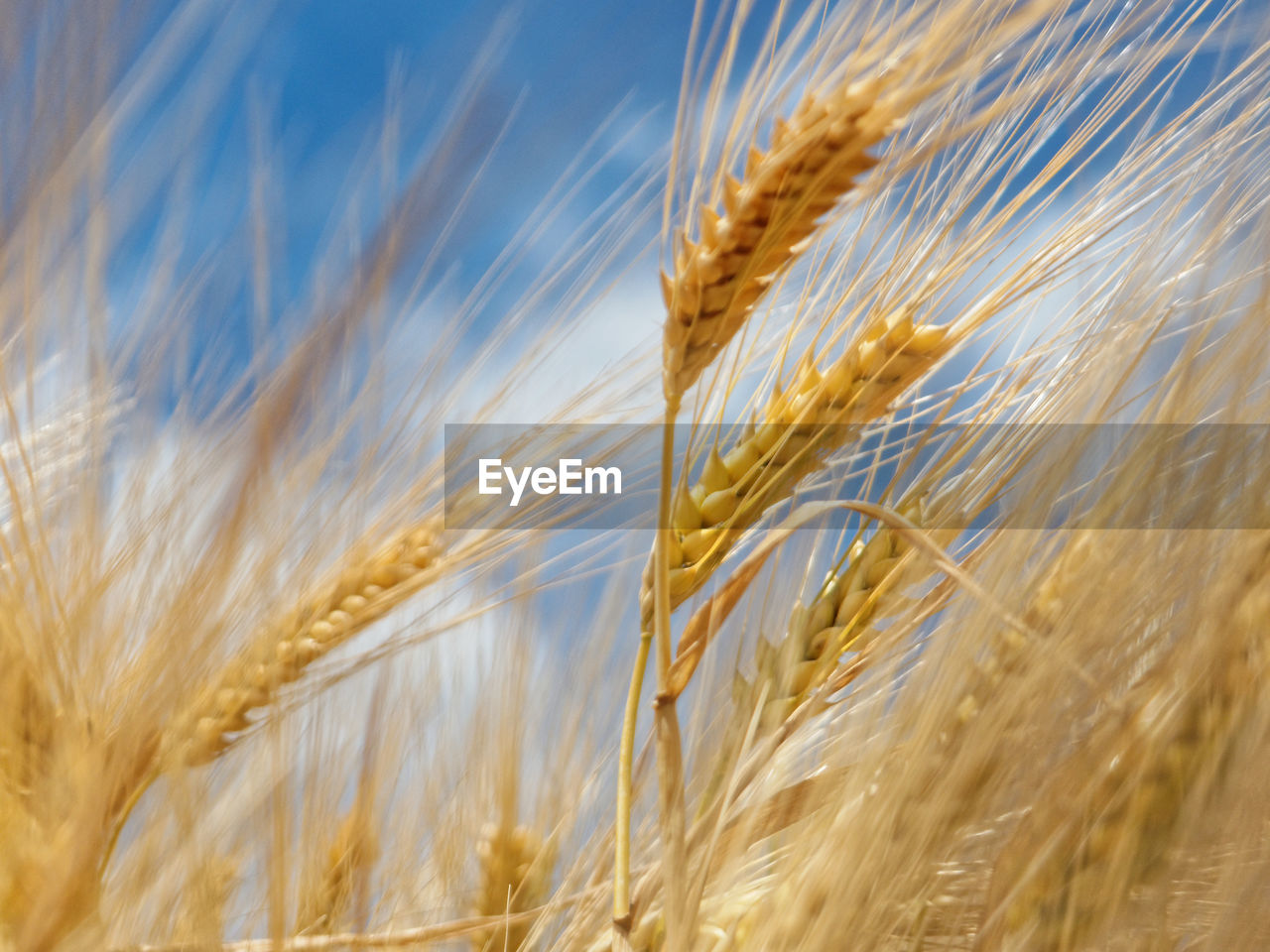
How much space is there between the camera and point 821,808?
1.47 ft

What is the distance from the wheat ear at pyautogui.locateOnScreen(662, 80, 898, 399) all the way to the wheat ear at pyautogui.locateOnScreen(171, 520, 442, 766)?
31cm

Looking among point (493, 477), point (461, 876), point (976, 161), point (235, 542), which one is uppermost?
point (976, 161)

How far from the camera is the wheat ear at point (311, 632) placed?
710 millimetres

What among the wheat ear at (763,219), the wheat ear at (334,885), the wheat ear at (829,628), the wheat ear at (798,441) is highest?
the wheat ear at (763,219)

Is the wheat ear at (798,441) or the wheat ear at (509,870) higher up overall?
the wheat ear at (798,441)

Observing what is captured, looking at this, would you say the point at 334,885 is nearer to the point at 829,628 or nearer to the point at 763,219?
the point at 829,628

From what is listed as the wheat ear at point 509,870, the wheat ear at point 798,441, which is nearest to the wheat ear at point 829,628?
the wheat ear at point 798,441

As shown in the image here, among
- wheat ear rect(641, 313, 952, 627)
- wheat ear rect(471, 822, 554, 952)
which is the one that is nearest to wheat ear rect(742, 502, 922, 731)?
wheat ear rect(641, 313, 952, 627)

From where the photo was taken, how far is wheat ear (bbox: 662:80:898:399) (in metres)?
0.48

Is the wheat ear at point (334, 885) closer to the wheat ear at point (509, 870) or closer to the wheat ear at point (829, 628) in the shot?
the wheat ear at point (509, 870)

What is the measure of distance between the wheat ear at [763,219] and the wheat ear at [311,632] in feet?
1.02

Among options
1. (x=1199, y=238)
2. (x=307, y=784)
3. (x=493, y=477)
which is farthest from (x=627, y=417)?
(x=1199, y=238)

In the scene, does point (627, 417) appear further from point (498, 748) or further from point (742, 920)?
point (742, 920)

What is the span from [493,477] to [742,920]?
1.69 feet
